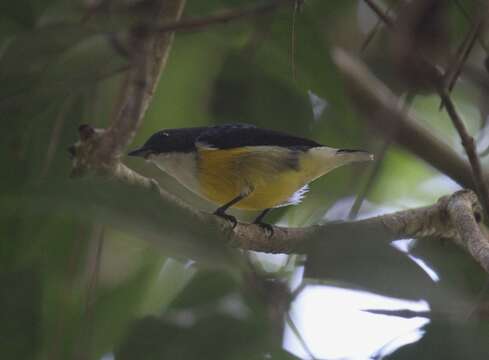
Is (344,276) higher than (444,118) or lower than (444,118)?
higher

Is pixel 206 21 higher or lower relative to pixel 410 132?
higher

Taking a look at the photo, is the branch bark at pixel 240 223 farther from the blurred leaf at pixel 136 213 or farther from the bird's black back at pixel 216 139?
the bird's black back at pixel 216 139

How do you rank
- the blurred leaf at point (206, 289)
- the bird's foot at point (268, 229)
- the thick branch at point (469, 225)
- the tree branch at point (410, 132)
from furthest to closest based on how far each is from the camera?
the tree branch at point (410, 132)
the bird's foot at point (268, 229)
the thick branch at point (469, 225)
the blurred leaf at point (206, 289)

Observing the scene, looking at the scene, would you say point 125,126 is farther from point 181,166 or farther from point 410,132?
point 410,132

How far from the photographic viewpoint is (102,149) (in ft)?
5.06

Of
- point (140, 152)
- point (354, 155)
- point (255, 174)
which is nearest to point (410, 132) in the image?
point (354, 155)

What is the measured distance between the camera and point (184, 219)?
44.4 inches

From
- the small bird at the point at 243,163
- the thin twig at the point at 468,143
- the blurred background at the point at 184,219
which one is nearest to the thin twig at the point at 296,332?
the blurred background at the point at 184,219

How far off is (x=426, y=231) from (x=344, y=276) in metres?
1.50

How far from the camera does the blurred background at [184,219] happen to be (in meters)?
1.15

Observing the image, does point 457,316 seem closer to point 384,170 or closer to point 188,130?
point 188,130

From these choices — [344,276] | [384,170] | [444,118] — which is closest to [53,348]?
[344,276]

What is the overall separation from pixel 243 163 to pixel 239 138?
0.37ft

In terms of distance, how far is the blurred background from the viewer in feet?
3.76
